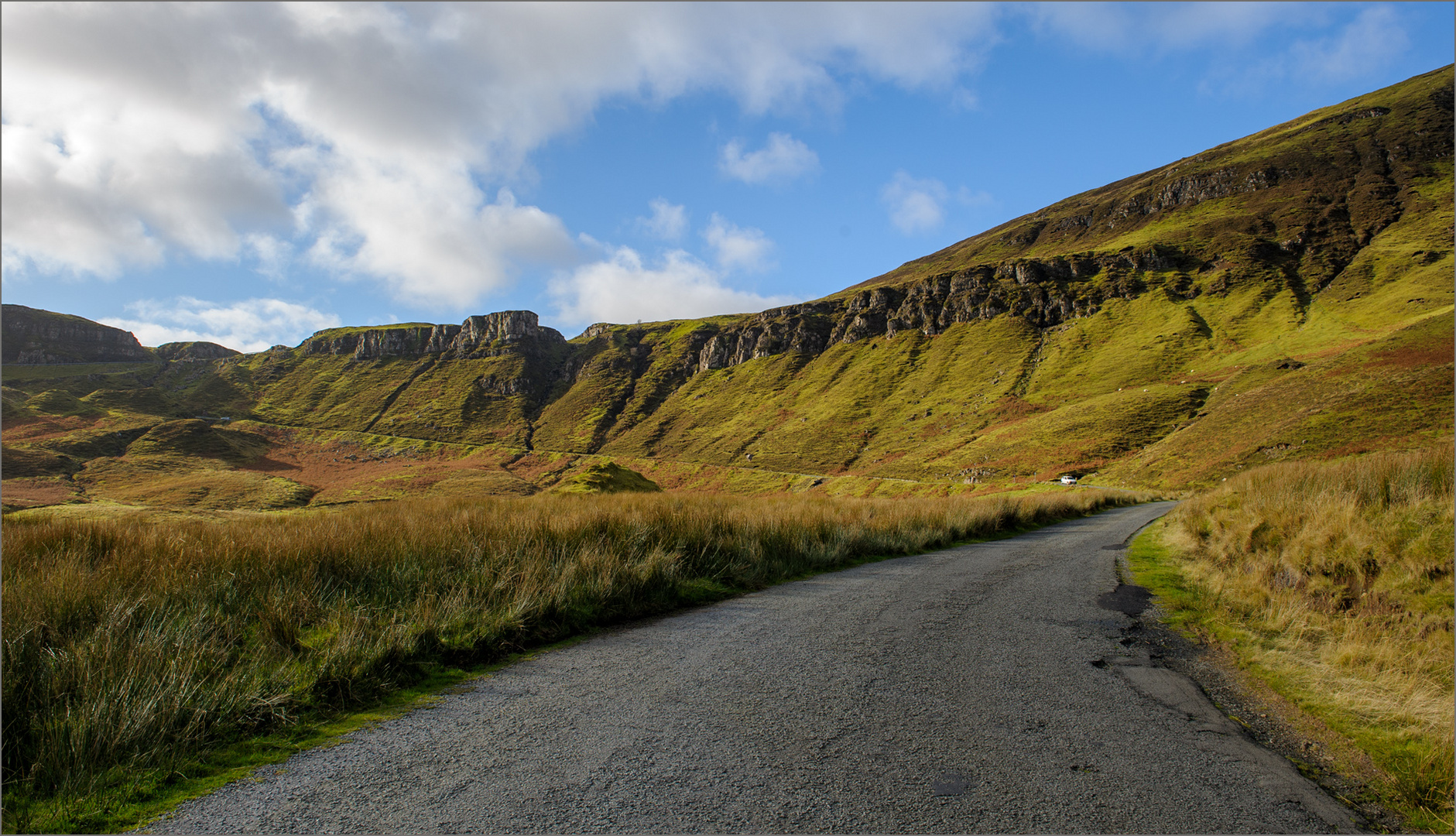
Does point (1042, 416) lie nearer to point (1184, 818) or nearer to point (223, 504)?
point (1184, 818)

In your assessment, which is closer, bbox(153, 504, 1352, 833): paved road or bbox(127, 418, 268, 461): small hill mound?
bbox(153, 504, 1352, 833): paved road

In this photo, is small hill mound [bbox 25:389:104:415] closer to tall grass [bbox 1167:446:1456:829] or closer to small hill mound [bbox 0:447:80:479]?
small hill mound [bbox 0:447:80:479]

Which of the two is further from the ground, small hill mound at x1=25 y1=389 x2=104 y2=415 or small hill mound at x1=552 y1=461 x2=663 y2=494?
small hill mound at x1=25 y1=389 x2=104 y2=415

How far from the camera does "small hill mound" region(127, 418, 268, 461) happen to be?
96.3 metres

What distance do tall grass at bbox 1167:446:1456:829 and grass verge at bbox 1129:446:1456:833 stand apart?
2 cm

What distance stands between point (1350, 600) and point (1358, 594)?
12 cm

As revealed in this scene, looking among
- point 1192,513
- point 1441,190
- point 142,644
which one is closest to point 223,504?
point 142,644

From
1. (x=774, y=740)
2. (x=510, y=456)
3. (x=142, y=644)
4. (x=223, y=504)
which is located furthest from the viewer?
(x=510, y=456)

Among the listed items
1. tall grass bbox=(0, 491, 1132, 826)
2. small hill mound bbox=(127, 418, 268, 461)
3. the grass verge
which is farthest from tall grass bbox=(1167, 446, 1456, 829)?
small hill mound bbox=(127, 418, 268, 461)

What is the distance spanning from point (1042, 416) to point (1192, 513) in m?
68.8

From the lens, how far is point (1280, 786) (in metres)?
3.63

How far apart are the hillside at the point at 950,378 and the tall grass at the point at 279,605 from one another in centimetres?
4869

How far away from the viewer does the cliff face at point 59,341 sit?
18100 centimetres

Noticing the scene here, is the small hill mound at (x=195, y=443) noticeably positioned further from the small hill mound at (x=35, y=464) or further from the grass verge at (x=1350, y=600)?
the grass verge at (x=1350, y=600)
